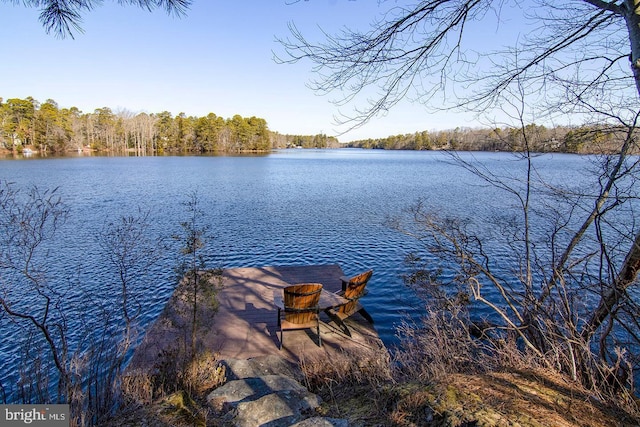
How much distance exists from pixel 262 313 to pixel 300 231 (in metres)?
7.91

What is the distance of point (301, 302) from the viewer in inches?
222

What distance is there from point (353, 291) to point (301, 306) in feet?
3.62

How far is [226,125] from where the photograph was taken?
79.6 meters

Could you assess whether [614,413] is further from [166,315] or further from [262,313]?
[166,315]

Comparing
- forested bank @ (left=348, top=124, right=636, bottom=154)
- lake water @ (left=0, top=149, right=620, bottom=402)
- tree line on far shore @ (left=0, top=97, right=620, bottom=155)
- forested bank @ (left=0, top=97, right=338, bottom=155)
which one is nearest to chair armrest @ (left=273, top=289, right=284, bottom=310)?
lake water @ (left=0, top=149, right=620, bottom=402)

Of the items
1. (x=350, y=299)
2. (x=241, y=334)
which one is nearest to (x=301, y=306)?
(x=350, y=299)

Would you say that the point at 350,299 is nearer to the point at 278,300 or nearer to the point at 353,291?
the point at 353,291

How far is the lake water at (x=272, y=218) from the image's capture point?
29.3 feet

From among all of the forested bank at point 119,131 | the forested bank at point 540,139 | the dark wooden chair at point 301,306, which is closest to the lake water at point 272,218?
the forested bank at point 540,139

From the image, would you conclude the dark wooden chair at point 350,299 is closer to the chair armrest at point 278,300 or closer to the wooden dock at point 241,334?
the wooden dock at point 241,334

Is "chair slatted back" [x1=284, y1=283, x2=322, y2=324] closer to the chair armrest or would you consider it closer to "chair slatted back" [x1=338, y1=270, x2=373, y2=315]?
the chair armrest

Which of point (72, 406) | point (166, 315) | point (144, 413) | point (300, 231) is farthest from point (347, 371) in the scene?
point (300, 231)

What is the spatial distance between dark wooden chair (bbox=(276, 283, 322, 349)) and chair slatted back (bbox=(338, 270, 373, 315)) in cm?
63

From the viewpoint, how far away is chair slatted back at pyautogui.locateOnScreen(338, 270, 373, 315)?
242 inches
